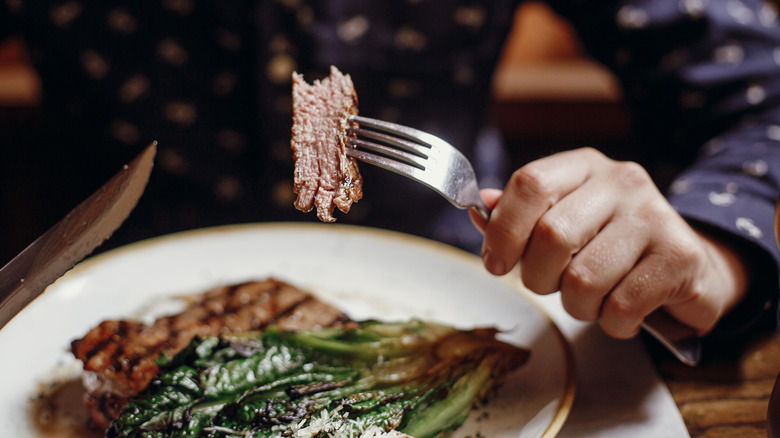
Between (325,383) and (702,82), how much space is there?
69.2 inches

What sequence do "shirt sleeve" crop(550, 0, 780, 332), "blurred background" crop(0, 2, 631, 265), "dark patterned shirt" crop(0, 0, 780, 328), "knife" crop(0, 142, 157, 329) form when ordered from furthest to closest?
"blurred background" crop(0, 2, 631, 265), "dark patterned shirt" crop(0, 0, 780, 328), "shirt sleeve" crop(550, 0, 780, 332), "knife" crop(0, 142, 157, 329)

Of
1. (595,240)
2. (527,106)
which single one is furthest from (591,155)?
(527,106)

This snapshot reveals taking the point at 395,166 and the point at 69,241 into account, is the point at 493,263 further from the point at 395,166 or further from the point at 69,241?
the point at 69,241

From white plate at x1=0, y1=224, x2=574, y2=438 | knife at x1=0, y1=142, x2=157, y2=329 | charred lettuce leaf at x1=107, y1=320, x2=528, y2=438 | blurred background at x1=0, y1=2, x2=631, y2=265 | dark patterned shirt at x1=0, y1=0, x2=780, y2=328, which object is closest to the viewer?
knife at x1=0, y1=142, x2=157, y2=329

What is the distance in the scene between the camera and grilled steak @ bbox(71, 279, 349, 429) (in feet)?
3.75

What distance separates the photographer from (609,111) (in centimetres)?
476

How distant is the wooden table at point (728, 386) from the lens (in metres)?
1.12

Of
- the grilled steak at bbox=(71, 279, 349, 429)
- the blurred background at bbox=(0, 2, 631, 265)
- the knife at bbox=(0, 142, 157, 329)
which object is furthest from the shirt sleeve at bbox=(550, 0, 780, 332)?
the blurred background at bbox=(0, 2, 631, 265)

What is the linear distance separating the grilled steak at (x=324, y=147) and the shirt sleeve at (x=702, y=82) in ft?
3.12

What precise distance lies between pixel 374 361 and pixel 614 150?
13.5 ft

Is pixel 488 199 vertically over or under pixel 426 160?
under

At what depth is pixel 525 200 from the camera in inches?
42.4

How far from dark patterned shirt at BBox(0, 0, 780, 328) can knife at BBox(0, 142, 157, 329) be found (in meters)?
1.03

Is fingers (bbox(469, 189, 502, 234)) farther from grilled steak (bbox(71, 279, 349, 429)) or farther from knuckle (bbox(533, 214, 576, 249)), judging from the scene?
grilled steak (bbox(71, 279, 349, 429))
